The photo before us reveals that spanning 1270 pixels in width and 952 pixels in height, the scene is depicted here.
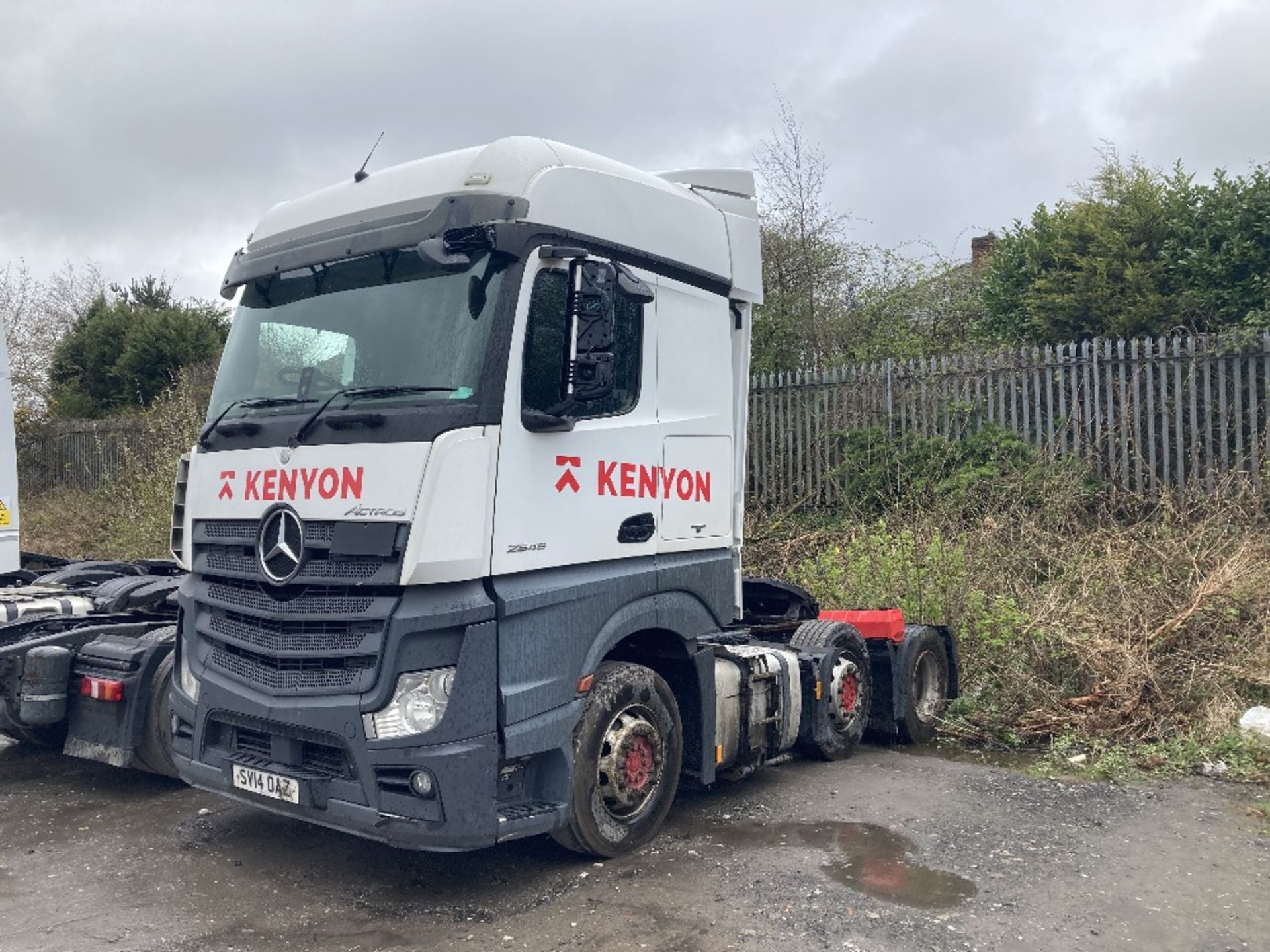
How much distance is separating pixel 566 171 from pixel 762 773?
3.76 m

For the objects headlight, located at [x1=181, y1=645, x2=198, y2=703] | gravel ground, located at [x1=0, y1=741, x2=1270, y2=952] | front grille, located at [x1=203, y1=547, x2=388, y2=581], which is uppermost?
front grille, located at [x1=203, y1=547, x2=388, y2=581]

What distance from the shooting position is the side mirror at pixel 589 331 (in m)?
4.50

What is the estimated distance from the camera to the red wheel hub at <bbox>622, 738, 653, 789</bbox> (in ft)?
16.3

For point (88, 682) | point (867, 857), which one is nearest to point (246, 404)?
point (88, 682)

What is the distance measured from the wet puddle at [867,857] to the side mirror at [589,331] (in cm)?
235

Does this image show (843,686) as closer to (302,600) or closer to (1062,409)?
(302,600)

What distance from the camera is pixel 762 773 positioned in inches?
259

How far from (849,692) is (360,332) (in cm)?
384

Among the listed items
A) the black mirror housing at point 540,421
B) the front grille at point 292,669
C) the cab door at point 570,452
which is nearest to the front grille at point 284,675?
the front grille at point 292,669

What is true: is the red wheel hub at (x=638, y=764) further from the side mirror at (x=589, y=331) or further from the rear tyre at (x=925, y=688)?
the rear tyre at (x=925, y=688)

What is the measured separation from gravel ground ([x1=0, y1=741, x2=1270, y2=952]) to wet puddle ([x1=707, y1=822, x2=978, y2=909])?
0.01 metres

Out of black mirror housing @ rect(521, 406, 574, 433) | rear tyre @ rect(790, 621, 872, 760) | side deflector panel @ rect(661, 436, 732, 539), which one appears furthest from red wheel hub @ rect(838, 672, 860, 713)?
black mirror housing @ rect(521, 406, 574, 433)

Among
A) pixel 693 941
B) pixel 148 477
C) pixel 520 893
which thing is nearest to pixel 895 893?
pixel 693 941

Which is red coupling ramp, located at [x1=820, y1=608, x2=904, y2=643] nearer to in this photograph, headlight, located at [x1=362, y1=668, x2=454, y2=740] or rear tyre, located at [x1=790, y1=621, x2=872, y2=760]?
rear tyre, located at [x1=790, y1=621, x2=872, y2=760]
